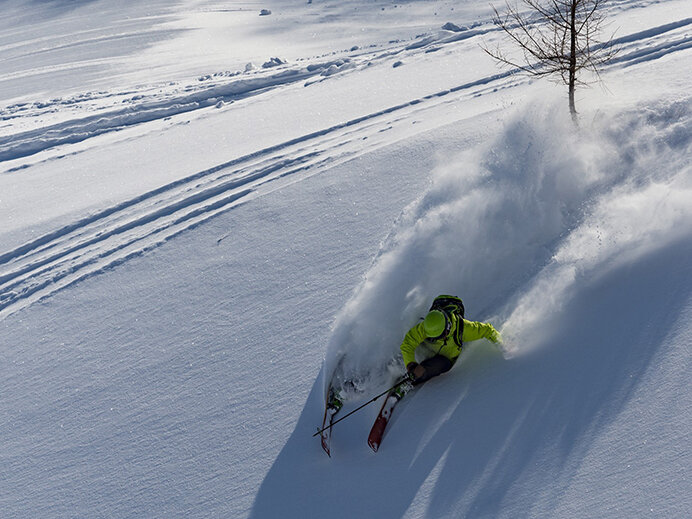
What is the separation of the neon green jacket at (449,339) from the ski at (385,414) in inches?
10.6

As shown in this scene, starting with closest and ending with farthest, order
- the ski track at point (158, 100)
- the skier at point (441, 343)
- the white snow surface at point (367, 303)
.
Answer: the white snow surface at point (367, 303), the skier at point (441, 343), the ski track at point (158, 100)

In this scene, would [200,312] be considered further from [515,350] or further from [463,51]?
[463,51]

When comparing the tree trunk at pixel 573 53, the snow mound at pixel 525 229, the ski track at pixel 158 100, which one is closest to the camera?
the snow mound at pixel 525 229

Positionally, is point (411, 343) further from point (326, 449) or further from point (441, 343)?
point (326, 449)

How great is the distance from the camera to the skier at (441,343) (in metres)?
6.09

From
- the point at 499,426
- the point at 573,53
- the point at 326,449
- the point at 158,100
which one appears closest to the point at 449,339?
the point at 499,426

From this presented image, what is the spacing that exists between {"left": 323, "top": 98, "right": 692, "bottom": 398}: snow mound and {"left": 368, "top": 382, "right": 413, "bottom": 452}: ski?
39 cm

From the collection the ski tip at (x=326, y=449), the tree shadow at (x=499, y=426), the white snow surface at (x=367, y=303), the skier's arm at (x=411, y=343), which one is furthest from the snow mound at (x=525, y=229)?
the ski tip at (x=326, y=449)

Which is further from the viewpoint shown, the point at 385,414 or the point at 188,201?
the point at 188,201

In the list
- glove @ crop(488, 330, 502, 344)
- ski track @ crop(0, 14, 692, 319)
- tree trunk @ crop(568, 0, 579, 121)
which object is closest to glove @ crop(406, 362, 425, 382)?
glove @ crop(488, 330, 502, 344)

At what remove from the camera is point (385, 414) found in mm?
6141

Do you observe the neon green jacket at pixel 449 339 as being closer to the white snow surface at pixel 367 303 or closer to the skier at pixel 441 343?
the skier at pixel 441 343

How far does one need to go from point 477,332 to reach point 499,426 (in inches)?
38.6

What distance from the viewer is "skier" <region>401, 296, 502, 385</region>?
6094 millimetres
